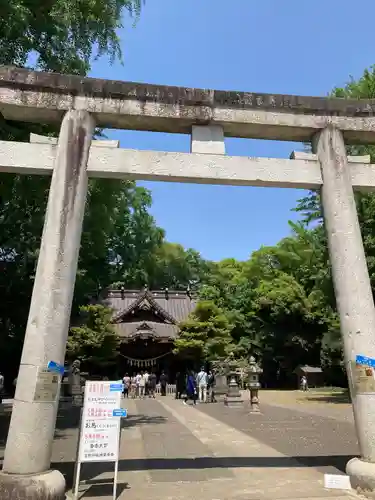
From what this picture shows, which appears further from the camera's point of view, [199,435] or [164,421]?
[164,421]

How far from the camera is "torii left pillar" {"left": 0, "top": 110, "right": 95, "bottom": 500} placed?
191 inches

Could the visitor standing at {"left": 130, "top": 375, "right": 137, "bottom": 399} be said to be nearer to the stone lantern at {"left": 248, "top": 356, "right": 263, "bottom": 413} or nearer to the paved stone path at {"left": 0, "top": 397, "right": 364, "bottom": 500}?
the stone lantern at {"left": 248, "top": 356, "right": 263, "bottom": 413}

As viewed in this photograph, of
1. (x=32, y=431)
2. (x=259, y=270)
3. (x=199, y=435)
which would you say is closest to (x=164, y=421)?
(x=199, y=435)

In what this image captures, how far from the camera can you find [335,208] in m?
6.29

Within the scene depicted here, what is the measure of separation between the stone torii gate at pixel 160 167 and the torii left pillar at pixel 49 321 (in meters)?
0.01

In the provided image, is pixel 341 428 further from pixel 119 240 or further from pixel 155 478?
pixel 119 240

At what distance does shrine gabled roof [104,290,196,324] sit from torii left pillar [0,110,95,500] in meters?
27.0

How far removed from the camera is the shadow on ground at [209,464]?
6.40 meters

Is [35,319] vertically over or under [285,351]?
under

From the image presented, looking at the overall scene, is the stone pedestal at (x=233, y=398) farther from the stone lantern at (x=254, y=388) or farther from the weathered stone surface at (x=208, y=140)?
the weathered stone surface at (x=208, y=140)

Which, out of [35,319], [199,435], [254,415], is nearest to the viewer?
[35,319]

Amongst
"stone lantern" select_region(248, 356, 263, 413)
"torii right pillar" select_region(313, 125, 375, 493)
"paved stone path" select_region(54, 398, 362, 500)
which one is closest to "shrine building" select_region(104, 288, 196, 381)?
"stone lantern" select_region(248, 356, 263, 413)

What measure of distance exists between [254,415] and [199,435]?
4.99m

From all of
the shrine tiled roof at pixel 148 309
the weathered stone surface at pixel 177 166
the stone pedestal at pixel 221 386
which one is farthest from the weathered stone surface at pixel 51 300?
the shrine tiled roof at pixel 148 309
